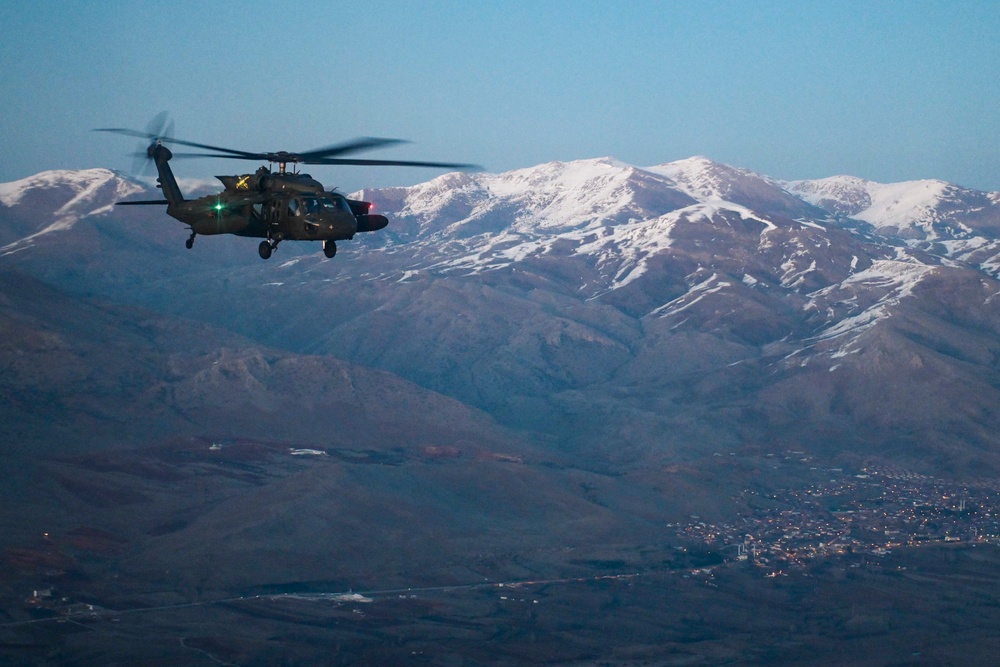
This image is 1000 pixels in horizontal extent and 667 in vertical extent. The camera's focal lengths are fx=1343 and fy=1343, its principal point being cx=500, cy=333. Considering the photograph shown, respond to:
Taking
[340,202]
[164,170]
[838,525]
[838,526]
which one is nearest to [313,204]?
[340,202]

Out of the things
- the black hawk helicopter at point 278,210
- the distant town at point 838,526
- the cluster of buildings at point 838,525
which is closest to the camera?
the black hawk helicopter at point 278,210

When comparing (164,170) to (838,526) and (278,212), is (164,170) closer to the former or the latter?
(278,212)


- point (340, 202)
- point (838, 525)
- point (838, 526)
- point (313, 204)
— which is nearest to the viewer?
point (313, 204)

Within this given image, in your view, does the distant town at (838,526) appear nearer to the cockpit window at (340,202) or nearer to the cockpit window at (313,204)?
the cockpit window at (340,202)

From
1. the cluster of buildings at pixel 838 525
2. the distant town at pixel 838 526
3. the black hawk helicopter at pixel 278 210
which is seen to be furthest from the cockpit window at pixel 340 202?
the cluster of buildings at pixel 838 525

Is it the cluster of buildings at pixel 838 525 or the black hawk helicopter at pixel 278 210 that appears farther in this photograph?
the cluster of buildings at pixel 838 525

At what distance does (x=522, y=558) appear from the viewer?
5930 inches

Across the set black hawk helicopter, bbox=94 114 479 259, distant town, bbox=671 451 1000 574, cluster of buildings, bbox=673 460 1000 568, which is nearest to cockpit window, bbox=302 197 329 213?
black hawk helicopter, bbox=94 114 479 259

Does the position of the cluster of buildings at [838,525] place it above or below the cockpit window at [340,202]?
below

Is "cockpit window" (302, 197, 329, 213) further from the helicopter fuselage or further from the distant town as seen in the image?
the distant town

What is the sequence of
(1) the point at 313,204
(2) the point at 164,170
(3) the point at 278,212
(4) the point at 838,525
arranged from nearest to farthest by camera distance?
(1) the point at 313,204
(3) the point at 278,212
(2) the point at 164,170
(4) the point at 838,525

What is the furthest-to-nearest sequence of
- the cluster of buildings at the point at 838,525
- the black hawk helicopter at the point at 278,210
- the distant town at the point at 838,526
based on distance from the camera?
the cluster of buildings at the point at 838,525, the distant town at the point at 838,526, the black hawk helicopter at the point at 278,210

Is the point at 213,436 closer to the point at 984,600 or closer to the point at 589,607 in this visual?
the point at 589,607

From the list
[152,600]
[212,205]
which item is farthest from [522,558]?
[212,205]
